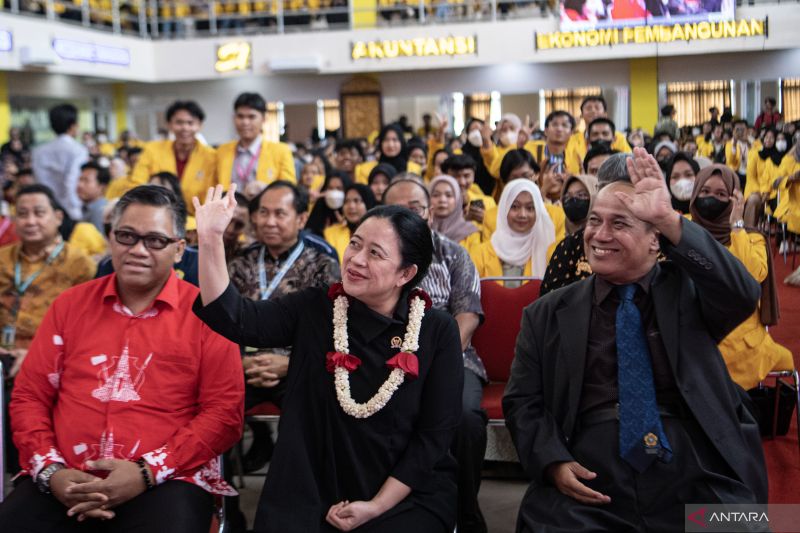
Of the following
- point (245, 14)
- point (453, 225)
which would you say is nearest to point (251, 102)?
point (453, 225)

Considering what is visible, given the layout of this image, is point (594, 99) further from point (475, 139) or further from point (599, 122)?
point (475, 139)

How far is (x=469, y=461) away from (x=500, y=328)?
2.38 ft

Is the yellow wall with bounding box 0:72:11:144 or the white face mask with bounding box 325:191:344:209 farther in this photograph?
the yellow wall with bounding box 0:72:11:144

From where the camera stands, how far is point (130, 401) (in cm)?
226

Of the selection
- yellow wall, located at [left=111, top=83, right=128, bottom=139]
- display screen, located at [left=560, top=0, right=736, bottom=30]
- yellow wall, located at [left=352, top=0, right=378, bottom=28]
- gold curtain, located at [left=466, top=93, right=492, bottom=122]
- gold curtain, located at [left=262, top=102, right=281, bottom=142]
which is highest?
yellow wall, located at [left=352, top=0, right=378, bottom=28]

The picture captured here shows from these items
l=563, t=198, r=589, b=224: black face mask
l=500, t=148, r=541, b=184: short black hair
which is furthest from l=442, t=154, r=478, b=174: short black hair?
l=563, t=198, r=589, b=224: black face mask

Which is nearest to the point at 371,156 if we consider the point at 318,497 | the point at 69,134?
the point at 69,134

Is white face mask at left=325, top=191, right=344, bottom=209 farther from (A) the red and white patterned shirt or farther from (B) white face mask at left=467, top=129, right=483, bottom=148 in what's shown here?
(A) the red and white patterned shirt

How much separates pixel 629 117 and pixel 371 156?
5555 mm

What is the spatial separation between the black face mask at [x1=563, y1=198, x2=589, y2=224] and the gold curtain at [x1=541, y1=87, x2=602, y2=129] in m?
1.34

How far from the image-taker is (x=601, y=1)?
2.93 m

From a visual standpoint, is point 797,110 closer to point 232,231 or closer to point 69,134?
point 232,231

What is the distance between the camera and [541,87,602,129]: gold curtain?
15.9 ft

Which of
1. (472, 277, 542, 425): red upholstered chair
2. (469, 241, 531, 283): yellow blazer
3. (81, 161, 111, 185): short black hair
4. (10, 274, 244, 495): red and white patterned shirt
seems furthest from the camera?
(81, 161, 111, 185): short black hair
